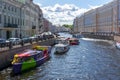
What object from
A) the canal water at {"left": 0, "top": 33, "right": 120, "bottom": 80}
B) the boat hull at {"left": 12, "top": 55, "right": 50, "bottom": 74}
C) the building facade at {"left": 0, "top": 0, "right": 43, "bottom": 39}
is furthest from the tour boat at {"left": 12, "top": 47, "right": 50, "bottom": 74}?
the building facade at {"left": 0, "top": 0, "right": 43, "bottom": 39}

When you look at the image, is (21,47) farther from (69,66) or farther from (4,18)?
(4,18)

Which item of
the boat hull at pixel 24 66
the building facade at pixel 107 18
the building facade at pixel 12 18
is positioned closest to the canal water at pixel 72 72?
the boat hull at pixel 24 66

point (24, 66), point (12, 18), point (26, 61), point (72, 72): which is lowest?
point (72, 72)

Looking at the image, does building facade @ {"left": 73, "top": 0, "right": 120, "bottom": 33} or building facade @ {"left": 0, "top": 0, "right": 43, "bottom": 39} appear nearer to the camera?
building facade @ {"left": 0, "top": 0, "right": 43, "bottom": 39}

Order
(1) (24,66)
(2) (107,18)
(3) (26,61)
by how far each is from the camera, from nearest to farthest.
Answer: (1) (24,66) < (3) (26,61) < (2) (107,18)

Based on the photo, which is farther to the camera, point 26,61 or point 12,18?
point 12,18

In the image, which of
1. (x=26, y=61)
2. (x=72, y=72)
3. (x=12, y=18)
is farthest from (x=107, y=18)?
(x=26, y=61)

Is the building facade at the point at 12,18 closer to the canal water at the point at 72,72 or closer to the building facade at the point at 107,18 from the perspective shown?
the canal water at the point at 72,72

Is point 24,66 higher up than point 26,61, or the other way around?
point 26,61

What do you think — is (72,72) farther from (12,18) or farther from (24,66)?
(12,18)

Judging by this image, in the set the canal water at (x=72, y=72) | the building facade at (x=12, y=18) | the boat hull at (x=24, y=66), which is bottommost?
the canal water at (x=72, y=72)

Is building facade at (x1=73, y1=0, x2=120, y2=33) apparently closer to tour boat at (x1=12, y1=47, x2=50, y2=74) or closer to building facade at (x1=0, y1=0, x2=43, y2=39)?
building facade at (x1=0, y1=0, x2=43, y2=39)

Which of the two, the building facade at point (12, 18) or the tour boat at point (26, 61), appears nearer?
the tour boat at point (26, 61)

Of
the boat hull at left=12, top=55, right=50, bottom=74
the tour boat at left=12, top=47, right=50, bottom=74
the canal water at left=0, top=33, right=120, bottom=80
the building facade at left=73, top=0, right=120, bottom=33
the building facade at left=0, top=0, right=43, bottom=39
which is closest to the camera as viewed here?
the canal water at left=0, top=33, right=120, bottom=80
